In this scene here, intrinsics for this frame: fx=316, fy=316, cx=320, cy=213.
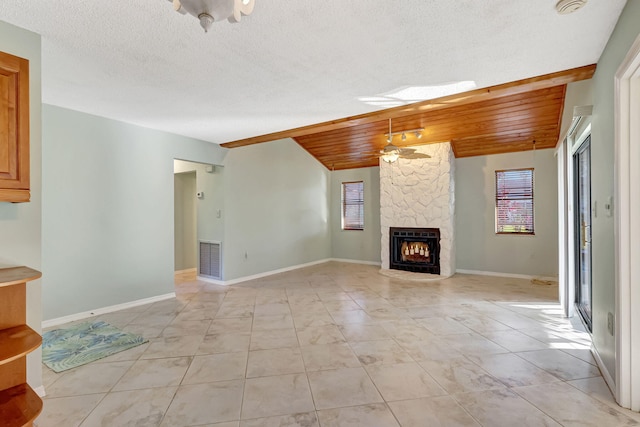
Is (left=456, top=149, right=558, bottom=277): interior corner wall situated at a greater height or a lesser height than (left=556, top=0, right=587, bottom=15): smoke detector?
lesser

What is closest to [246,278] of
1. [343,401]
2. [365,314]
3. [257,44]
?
[365,314]

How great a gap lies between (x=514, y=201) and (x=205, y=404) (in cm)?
626

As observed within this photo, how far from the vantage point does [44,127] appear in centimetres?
348

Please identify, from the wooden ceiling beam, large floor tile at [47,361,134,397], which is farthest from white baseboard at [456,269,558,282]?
large floor tile at [47,361,134,397]

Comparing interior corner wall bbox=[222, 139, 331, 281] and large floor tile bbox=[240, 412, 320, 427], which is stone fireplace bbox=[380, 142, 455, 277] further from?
large floor tile bbox=[240, 412, 320, 427]

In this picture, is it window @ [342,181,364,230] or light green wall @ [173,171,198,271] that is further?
window @ [342,181,364,230]

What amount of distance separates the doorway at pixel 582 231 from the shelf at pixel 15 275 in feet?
15.2

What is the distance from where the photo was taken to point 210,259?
232 inches

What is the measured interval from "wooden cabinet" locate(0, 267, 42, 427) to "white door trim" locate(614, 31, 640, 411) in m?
3.36

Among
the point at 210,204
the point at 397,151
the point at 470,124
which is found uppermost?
the point at 470,124

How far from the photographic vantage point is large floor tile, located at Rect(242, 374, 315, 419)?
2025mm

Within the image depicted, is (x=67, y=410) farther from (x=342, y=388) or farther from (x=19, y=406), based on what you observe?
(x=342, y=388)

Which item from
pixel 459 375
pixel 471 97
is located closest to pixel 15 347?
pixel 459 375

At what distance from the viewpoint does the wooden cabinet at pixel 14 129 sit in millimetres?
1800
